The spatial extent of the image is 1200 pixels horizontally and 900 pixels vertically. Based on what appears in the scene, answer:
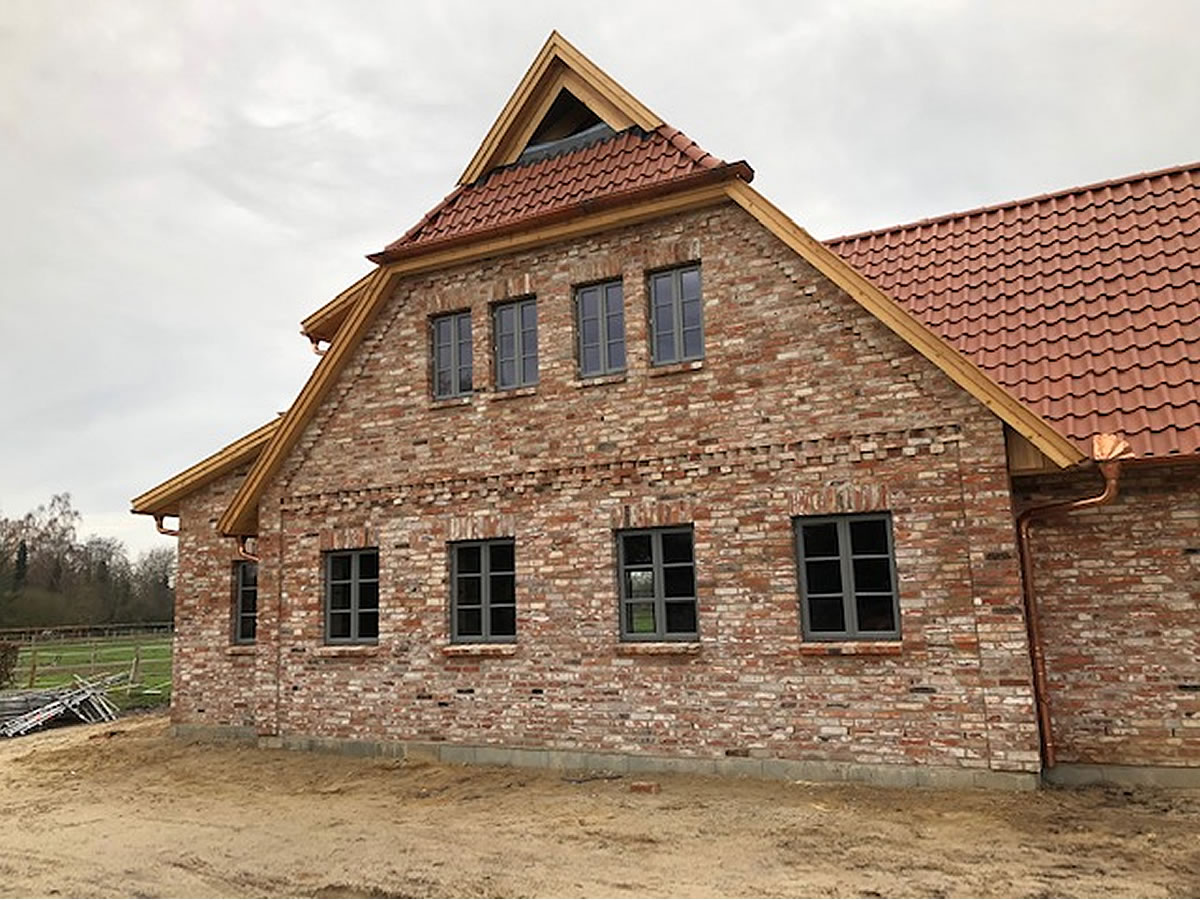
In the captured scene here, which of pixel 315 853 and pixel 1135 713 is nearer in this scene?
pixel 315 853

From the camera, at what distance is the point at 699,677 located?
33.2 feet

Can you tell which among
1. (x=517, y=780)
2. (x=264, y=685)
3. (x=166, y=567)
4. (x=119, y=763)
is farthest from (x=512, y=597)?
(x=166, y=567)

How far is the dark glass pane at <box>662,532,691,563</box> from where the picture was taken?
34.6 feet

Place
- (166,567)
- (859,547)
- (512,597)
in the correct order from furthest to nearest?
1. (166,567)
2. (512,597)
3. (859,547)

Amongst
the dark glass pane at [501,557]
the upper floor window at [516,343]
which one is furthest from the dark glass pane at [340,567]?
the upper floor window at [516,343]

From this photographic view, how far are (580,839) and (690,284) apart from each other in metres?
6.25

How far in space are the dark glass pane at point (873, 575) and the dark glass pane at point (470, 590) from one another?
15.5 feet

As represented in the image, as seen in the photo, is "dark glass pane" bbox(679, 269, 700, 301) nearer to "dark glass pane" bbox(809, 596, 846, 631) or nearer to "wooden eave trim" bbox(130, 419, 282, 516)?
"dark glass pane" bbox(809, 596, 846, 631)

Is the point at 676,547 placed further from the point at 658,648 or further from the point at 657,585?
the point at 658,648

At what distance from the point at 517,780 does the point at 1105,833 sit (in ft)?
19.0

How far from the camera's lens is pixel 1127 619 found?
894 cm

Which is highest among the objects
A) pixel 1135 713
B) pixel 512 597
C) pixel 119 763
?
pixel 512 597

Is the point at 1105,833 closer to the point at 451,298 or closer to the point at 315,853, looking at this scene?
the point at 315,853

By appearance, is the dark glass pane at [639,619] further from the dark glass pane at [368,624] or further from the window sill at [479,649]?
the dark glass pane at [368,624]
